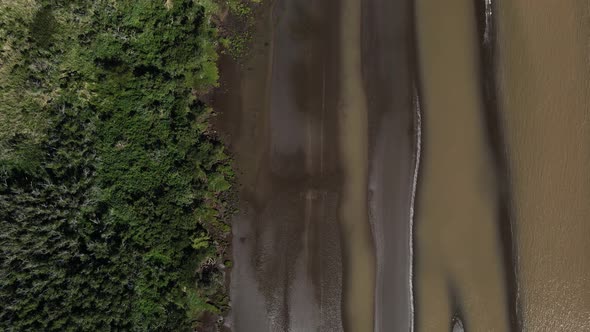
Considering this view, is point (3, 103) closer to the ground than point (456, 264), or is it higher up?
higher up

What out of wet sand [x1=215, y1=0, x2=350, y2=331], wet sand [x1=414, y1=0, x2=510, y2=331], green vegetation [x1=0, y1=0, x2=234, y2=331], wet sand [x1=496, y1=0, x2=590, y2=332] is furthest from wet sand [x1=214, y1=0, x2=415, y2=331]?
wet sand [x1=496, y1=0, x2=590, y2=332]

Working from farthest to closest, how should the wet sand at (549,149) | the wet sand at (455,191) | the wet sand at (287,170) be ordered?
the wet sand at (549,149) < the wet sand at (455,191) < the wet sand at (287,170)

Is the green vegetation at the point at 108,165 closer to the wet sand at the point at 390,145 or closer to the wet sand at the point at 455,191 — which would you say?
the wet sand at the point at 390,145

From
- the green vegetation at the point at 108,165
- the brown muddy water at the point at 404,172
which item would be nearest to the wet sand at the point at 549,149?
the brown muddy water at the point at 404,172

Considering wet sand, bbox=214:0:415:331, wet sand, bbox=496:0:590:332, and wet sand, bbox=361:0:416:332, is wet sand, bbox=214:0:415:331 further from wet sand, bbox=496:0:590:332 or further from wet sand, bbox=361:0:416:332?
wet sand, bbox=496:0:590:332

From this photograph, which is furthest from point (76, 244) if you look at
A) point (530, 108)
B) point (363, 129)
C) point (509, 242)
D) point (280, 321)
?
point (530, 108)

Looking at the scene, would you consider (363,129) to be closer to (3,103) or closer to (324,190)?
(324,190)
